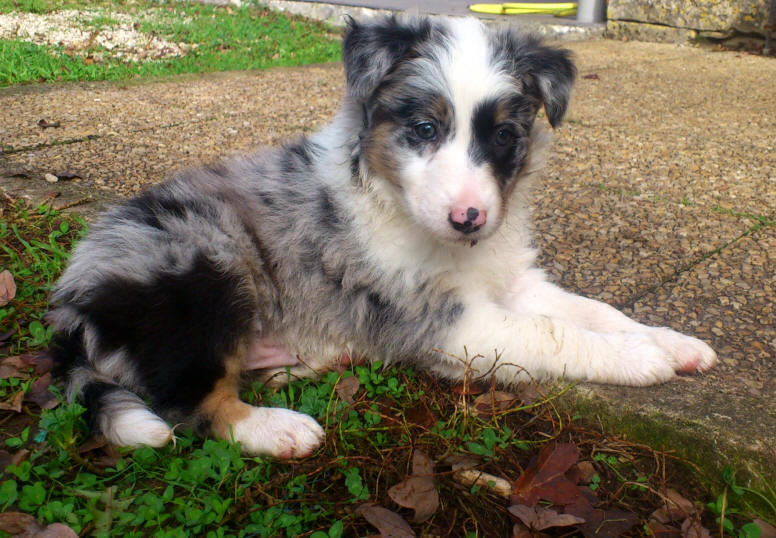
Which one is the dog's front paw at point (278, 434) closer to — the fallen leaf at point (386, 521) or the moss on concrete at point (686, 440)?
the fallen leaf at point (386, 521)

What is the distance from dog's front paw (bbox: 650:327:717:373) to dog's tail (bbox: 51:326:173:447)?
1.70 m

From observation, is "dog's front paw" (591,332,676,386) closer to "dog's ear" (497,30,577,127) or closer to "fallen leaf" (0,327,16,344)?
"dog's ear" (497,30,577,127)

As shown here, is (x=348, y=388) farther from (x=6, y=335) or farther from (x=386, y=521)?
(x=6, y=335)

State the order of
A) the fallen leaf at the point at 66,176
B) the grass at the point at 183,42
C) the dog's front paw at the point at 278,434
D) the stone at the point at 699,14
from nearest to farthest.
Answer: the dog's front paw at the point at 278,434
the fallen leaf at the point at 66,176
the grass at the point at 183,42
the stone at the point at 699,14

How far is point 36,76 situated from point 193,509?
5.59 m

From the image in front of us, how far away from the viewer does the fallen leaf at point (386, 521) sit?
179 centimetres

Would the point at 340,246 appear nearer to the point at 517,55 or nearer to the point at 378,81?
the point at 378,81

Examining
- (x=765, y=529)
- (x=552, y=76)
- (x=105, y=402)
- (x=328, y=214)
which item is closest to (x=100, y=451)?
(x=105, y=402)

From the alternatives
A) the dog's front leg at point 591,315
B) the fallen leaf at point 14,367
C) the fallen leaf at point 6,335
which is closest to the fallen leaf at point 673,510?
the dog's front leg at point 591,315

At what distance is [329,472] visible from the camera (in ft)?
6.84

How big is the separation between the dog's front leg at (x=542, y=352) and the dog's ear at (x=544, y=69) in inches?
32.0

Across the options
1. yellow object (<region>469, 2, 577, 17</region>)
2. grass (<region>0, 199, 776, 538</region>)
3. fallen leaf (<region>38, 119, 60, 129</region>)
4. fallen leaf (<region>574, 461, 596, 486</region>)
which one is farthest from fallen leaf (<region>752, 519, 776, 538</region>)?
yellow object (<region>469, 2, 577, 17</region>)

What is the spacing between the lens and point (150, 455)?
2.06 metres

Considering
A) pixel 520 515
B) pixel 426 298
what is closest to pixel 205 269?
pixel 426 298
